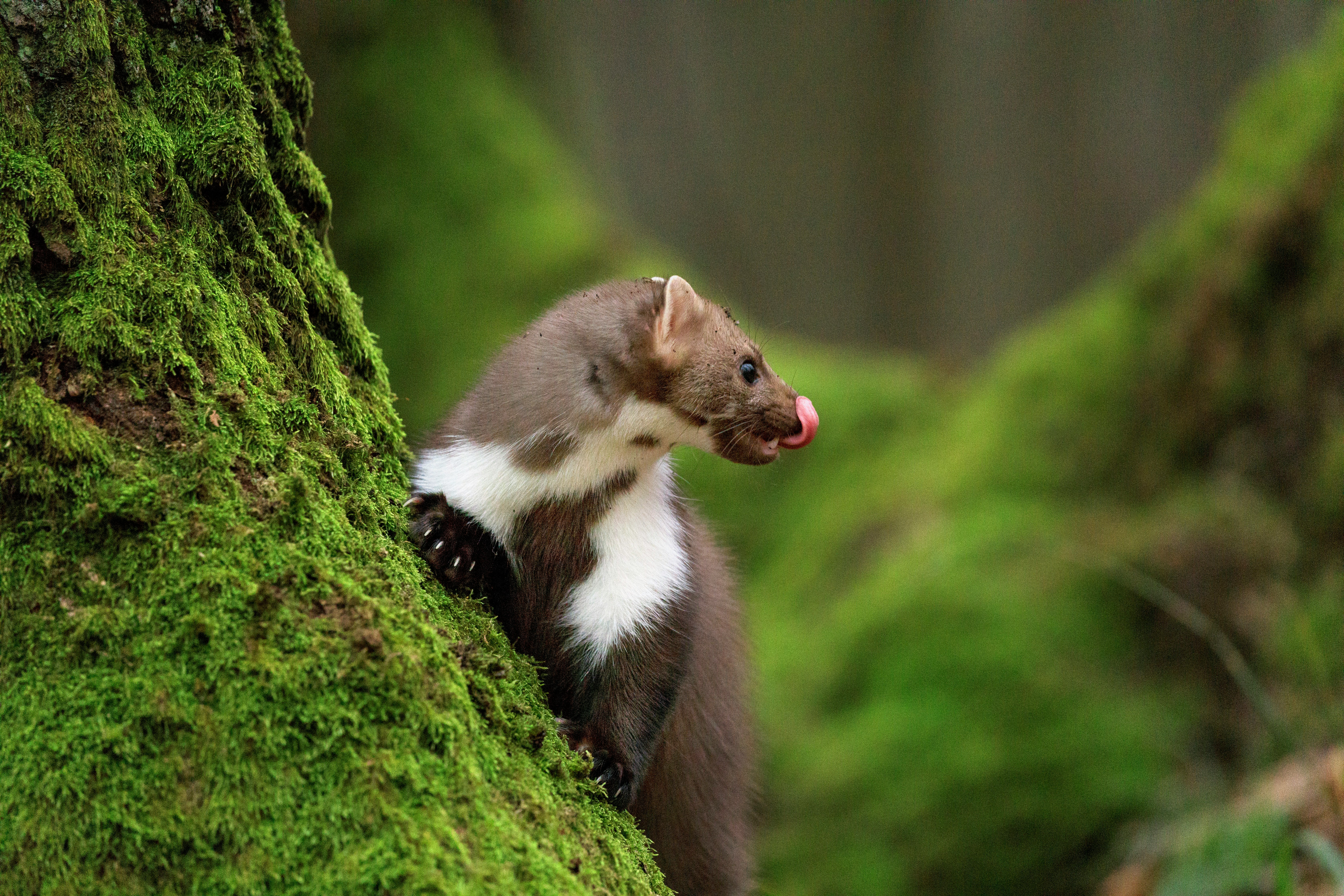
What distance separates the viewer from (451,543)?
3141mm

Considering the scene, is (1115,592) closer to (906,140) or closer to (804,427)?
(804,427)

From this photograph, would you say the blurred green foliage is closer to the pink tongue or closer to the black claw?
the black claw

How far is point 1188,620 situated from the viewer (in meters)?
5.00

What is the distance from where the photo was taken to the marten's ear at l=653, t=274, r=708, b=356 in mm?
3436

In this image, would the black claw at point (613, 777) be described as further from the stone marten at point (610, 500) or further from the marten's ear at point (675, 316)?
the marten's ear at point (675, 316)

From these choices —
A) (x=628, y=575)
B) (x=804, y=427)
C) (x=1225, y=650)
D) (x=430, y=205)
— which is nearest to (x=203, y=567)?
(x=628, y=575)

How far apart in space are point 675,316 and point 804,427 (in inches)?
21.4

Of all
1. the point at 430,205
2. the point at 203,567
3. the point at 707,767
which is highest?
the point at 430,205

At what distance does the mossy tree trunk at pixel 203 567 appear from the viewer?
222 centimetres

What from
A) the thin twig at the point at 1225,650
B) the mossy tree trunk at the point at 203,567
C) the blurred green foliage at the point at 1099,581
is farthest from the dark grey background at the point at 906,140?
the mossy tree trunk at the point at 203,567

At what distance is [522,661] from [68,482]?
1.18 metres

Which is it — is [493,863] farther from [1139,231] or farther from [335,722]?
[1139,231]

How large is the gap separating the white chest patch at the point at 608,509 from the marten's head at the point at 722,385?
11 centimetres

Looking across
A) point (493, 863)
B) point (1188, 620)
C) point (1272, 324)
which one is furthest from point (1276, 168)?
point (493, 863)
